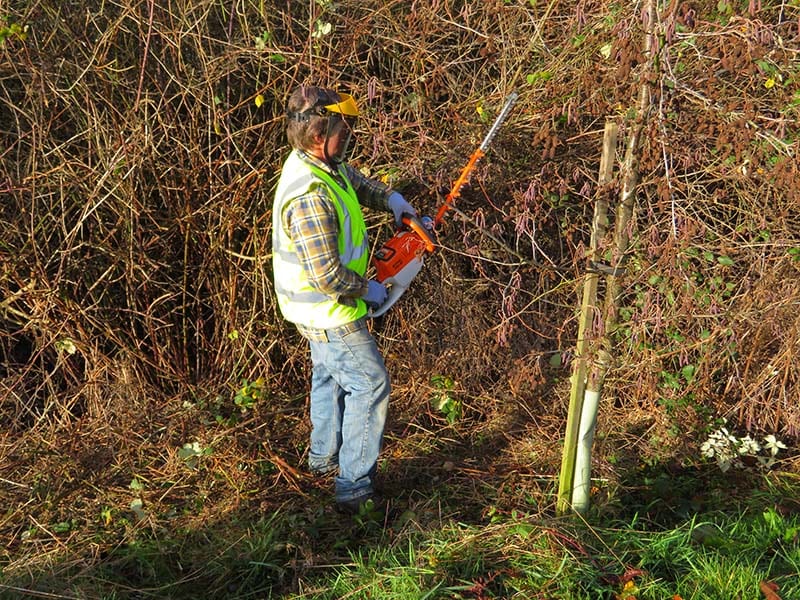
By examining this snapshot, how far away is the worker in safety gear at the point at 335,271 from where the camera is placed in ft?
9.46

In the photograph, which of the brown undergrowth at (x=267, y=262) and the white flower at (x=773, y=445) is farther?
the white flower at (x=773, y=445)

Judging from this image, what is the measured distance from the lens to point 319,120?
9.52 feet

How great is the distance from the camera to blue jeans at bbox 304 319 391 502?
3.15 m

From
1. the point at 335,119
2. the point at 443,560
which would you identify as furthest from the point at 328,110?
the point at 443,560

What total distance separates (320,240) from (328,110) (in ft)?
1.61

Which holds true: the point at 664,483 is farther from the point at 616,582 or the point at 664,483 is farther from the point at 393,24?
the point at 393,24

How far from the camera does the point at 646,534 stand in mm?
3137

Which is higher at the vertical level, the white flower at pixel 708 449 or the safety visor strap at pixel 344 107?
the safety visor strap at pixel 344 107

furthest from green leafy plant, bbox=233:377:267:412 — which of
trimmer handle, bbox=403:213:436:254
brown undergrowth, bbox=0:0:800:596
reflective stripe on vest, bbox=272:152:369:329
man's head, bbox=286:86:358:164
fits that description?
man's head, bbox=286:86:358:164

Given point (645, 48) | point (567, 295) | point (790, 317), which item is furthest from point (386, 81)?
point (790, 317)

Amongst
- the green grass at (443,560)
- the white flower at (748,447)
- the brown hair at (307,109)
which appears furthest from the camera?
the white flower at (748,447)

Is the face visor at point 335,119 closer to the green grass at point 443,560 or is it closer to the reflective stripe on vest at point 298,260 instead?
the reflective stripe on vest at point 298,260

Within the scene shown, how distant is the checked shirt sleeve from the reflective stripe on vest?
0.05 meters

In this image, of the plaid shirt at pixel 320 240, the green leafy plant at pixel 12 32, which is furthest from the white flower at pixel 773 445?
the green leafy plant at pixel 12 32
